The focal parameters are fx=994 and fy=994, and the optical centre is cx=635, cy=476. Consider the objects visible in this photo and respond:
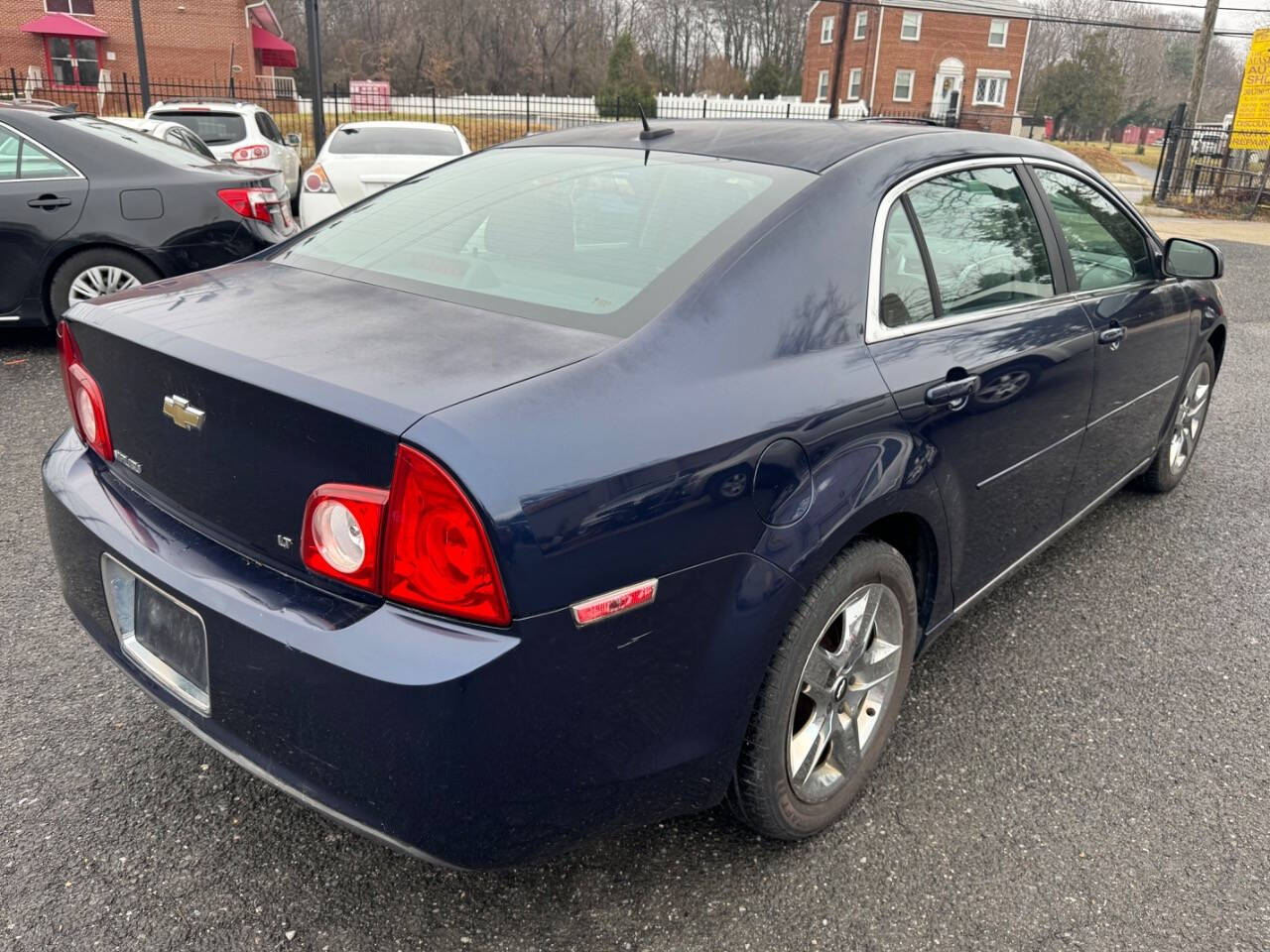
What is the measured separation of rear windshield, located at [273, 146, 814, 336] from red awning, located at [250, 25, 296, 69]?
44465 millimetres

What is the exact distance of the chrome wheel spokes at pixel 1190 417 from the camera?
4457mm

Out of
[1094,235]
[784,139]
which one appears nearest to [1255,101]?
[1094,235]

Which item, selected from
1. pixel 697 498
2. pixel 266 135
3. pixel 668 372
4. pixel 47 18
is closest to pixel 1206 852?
pixel 697 498

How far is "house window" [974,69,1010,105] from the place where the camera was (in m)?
57.6

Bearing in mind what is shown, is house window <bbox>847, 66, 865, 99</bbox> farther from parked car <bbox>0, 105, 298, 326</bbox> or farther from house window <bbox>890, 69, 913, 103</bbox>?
parked car <bbox>0, 105, 298, 326</bbox>

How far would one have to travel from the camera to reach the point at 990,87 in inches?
2292

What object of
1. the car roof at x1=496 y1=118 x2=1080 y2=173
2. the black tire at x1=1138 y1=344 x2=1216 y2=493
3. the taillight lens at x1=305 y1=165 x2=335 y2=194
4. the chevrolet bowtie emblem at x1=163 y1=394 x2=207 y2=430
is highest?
the car roof at x1=496 y1=118 x2=1080 y2=173

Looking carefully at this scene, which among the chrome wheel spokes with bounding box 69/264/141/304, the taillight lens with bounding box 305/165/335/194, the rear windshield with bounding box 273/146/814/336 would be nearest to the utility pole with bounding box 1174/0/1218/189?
the taillight lens with bounding box 305/165/335/194

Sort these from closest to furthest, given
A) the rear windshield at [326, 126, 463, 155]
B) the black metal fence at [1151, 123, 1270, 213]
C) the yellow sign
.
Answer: the rear windshield at [326, 126, 463, 155] < the yellow sign < the black metal fence at [1151, 123, 1270, 213]

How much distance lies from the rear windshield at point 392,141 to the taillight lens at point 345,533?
969cm

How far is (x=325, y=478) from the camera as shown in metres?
1.75

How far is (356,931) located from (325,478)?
3.20 feet

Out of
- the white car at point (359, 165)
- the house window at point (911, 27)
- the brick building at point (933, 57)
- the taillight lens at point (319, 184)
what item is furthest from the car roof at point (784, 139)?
the house window at point (911, 27)

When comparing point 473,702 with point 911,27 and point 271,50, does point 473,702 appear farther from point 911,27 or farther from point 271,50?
point 911,27
